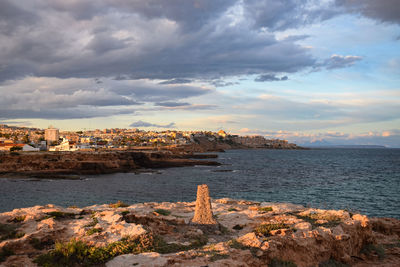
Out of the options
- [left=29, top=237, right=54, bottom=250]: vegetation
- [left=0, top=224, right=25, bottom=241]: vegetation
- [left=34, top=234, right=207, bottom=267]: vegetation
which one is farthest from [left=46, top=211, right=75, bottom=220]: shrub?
[left=34, top=234, right=207, bottom=267]: vegetation

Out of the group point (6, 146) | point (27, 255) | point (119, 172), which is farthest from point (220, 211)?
point (6, 146)

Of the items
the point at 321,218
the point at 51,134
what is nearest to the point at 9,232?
the point at 321,218

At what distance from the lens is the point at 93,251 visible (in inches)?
334

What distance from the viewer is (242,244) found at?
29.8 ft

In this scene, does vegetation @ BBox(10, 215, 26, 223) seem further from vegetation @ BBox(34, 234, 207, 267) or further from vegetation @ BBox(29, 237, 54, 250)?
vegetation @ BBox(34, 234, 207, 267)

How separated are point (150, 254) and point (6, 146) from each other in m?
96.7

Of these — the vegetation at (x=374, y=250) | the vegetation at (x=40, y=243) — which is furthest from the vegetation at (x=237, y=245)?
the vegetation at (x=374, y=250)

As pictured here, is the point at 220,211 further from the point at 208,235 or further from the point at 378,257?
the point at 378,257

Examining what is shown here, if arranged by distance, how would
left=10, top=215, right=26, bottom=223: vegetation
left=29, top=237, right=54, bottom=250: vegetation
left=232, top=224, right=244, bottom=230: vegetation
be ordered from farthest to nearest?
left=232, top=224, right=244, bottom=230: vegetation → left=10, top=215, right=26, bottom=223: vegetation → left=29, top=237, right=54, bottom=250: vegetation

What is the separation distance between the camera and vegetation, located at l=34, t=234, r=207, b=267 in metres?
8.15

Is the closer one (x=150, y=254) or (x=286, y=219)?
(x=150, y=254)

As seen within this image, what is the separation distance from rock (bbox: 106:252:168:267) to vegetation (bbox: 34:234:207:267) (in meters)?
0.38

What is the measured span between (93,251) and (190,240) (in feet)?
11.5

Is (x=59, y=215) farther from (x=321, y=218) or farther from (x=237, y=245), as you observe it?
(x=321, y=218)
